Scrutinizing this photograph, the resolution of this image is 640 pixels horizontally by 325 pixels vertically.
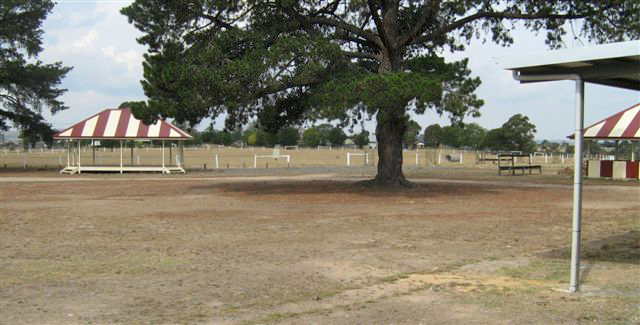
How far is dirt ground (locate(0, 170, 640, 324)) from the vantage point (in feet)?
20.0

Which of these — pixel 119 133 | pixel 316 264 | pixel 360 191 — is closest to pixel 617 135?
pixel 360 191

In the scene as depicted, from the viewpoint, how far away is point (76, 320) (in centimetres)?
588

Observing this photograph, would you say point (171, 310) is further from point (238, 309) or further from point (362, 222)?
point (362, 222)

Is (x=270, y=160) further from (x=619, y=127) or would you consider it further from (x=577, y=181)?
(x=577, y=181)

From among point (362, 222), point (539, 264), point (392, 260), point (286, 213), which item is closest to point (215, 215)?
point (286, 213)

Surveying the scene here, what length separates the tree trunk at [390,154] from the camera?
2220 centimetres

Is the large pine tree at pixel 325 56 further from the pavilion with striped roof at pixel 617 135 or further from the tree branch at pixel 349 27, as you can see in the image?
the pavilion with striped roof at pixel 617 135

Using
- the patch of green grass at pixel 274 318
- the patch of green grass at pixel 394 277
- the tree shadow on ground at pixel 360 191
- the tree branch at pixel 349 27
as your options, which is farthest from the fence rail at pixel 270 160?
the patch of green grass at pixel 274 318

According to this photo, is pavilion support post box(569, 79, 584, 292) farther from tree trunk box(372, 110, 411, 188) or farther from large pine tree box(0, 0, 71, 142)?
large pine tree box(0, 0, 71, 142)

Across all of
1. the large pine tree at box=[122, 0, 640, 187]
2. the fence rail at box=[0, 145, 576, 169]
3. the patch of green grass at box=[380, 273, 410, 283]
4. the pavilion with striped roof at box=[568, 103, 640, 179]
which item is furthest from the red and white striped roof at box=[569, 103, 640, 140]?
the patch of green grass at box=[380, 273, 410, 283]

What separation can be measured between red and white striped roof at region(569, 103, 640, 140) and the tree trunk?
1238 centimetres

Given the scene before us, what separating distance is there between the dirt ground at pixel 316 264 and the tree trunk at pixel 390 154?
5473mm

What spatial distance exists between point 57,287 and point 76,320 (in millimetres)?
1600

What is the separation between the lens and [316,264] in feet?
28.2
